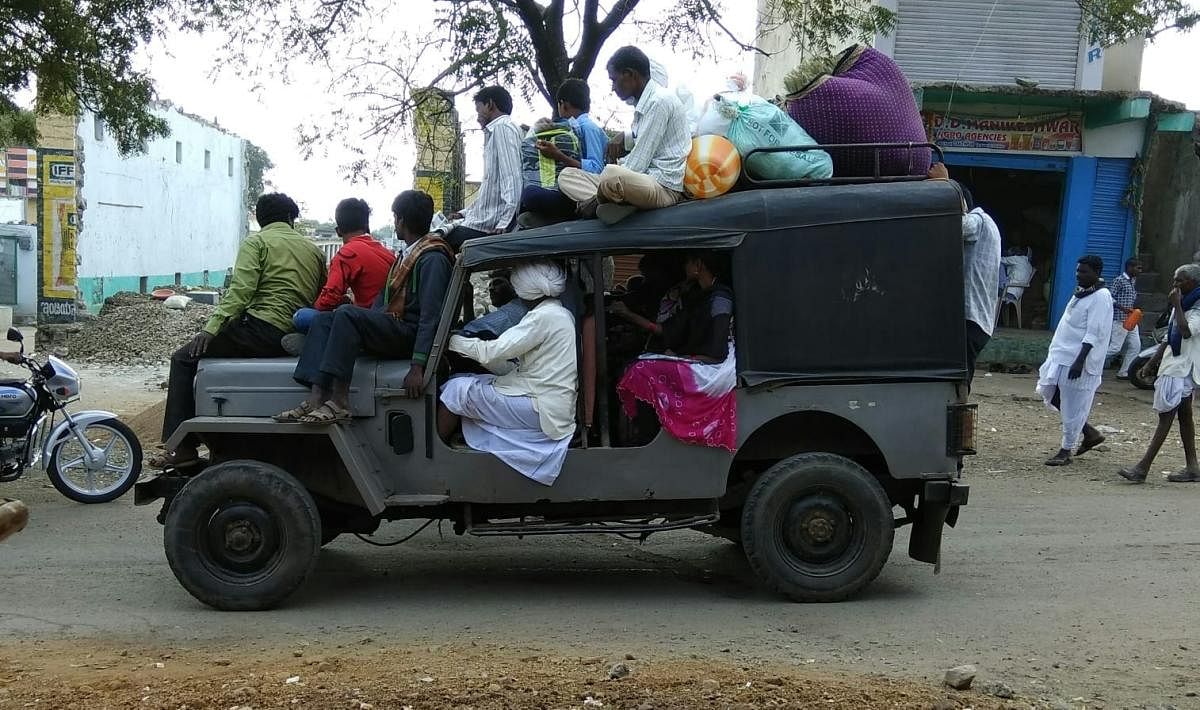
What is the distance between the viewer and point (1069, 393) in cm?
958

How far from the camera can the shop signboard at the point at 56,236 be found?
21812 millimetres

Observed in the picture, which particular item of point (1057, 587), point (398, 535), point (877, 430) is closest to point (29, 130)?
point (398, 535)

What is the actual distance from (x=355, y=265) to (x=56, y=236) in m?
19.1

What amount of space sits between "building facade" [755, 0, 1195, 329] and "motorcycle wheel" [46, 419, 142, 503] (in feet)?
37.7

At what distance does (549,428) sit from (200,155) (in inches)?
1270

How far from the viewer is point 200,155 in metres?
34.5

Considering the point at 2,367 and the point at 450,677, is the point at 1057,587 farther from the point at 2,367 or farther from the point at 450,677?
the point at 2,367

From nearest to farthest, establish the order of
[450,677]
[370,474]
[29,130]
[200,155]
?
[450,677], [370,474], [29,130], [200,155]

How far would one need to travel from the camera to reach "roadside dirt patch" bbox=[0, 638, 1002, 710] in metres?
4.08

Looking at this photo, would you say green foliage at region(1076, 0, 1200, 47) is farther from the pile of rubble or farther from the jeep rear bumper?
the pile of rubble

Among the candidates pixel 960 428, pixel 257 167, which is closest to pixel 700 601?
pixel 960 428

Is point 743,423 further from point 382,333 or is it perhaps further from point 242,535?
point 242,535

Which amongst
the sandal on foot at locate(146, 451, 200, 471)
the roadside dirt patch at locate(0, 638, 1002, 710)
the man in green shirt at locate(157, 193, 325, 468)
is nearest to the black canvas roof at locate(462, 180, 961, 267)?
the man in green shirt at locate(157, 193, 325, 468)

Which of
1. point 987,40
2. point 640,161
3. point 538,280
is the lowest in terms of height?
point 538,280
